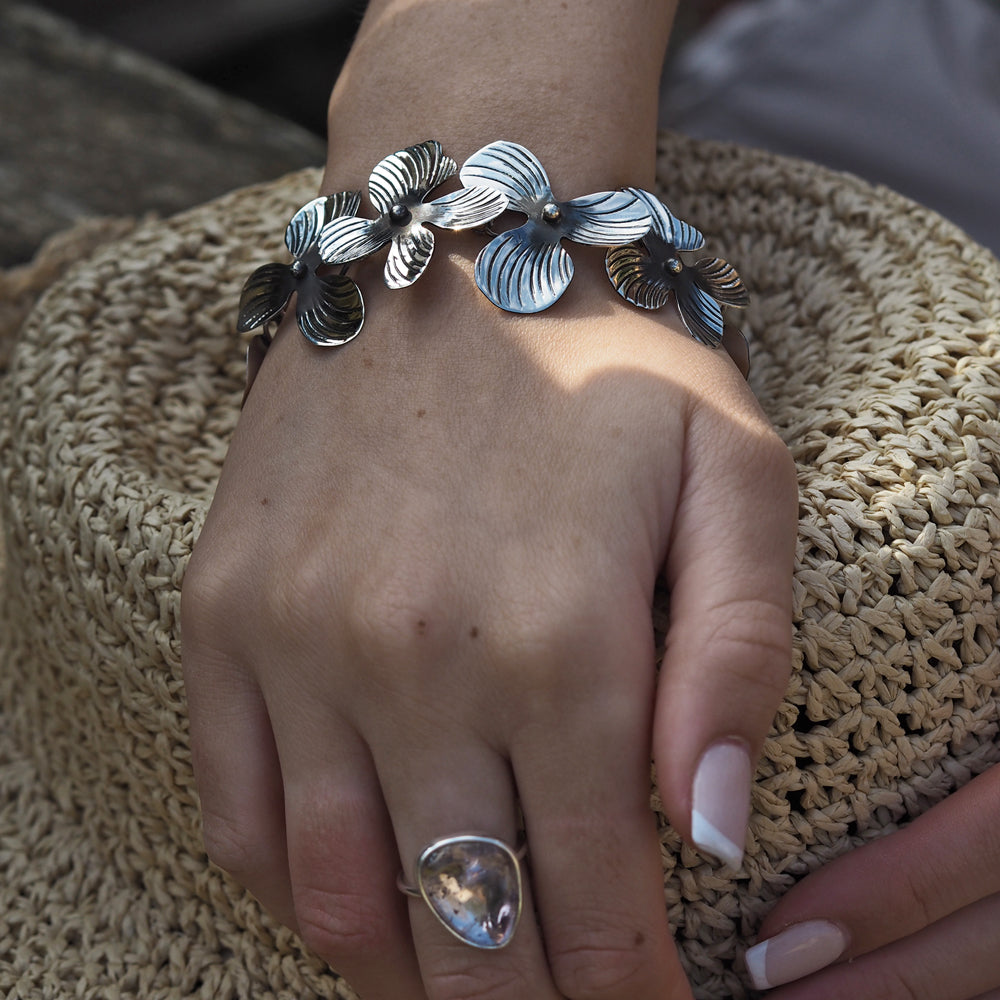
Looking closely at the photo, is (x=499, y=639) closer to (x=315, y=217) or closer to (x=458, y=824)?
(x=458, y=824)

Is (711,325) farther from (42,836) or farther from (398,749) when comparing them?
(42,836)

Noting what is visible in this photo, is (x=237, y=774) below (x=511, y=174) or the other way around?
below

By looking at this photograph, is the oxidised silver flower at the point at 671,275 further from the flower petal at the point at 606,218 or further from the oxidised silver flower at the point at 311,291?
the oxidised silver flower at the point at 311,291

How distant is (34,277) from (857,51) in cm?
114

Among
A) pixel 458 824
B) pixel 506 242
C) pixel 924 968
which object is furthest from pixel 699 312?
pixel 924 968

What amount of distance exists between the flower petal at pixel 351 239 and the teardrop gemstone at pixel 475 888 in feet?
1.28

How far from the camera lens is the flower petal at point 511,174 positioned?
691 millimetres

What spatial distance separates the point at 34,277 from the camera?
120 centimetres

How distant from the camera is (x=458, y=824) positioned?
1.82 ft

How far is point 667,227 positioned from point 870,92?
866 millimetres

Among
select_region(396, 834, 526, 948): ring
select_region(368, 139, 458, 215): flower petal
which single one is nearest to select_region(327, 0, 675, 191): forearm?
select_region(368, 139, 458, 215): flower petal

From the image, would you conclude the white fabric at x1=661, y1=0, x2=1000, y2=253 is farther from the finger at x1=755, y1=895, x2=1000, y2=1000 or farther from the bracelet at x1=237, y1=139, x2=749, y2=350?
the finger at x1=755, y1=895, x2=1000, y2=1000

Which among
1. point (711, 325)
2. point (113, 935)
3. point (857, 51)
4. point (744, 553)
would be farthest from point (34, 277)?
point (857, 51)

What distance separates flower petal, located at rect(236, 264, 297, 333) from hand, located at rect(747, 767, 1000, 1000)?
54 centimetres
